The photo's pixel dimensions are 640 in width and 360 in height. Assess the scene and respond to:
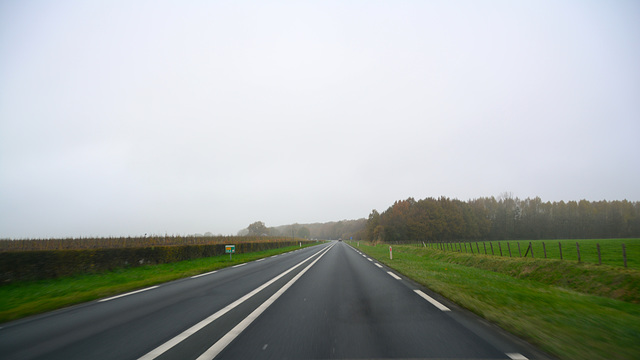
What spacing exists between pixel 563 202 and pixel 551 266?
13395 centimetres

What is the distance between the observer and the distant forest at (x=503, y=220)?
3322 inches

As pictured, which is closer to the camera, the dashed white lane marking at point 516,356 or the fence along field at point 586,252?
the dashed white lane marking at point 516,356

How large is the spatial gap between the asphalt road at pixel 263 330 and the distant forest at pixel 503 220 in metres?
80.9

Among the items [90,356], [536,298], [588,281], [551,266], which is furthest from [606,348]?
[551,266]

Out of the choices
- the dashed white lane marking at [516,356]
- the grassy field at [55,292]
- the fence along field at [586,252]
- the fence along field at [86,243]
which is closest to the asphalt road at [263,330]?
the dashed white lane marking at [516,356]

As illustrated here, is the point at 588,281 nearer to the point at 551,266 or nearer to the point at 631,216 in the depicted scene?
the point at 551,266

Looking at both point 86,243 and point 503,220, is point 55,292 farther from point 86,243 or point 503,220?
point 503,220

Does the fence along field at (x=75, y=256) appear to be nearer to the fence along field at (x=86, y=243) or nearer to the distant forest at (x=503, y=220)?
the fence along field at (x=86, y=243)

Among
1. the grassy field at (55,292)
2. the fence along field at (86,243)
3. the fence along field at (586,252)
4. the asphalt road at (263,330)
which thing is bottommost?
the fence along field at (586,252)

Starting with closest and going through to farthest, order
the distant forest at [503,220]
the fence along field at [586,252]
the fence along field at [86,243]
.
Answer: the fence along field at [86,243]
the fence along field at [586,252]
the distant forest at [503,220]

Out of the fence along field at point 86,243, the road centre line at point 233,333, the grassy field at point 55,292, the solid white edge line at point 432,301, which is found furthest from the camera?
the fence along field at point 86,243

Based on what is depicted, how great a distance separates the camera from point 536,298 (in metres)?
6.59

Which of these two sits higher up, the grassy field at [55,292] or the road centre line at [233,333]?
the road centre line at [233,333]

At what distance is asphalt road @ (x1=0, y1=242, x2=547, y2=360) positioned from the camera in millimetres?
3301
